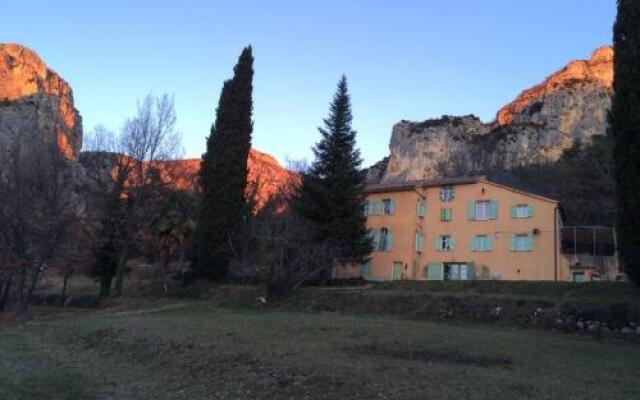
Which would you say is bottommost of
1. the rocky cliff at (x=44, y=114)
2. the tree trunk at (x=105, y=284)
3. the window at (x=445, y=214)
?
the tree trunk at (x=105, y=284)

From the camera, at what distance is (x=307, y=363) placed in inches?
475

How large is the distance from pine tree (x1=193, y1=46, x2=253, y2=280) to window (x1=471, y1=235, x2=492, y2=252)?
16795 millimetres

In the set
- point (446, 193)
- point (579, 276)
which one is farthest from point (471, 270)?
point (579, 276)

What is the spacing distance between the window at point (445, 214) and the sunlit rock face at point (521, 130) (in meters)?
55.3

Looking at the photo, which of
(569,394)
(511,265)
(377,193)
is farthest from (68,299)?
(569,394)

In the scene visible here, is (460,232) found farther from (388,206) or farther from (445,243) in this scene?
(388,206)

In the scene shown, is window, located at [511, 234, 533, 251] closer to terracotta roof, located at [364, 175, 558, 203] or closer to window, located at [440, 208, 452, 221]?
terracotta roof, located at [364, 175, 558, 203]

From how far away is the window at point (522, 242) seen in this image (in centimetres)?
4031

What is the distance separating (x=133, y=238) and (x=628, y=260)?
29.0 meters

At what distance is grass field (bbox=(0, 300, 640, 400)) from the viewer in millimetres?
10273

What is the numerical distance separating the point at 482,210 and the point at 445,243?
12.0 ft

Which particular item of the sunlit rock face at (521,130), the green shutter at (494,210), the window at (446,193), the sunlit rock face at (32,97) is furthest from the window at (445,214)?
the sunlit rock face at (32,97)

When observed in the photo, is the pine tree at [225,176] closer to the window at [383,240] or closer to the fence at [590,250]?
the window at [383,240]

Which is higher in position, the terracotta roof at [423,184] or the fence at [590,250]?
the terracotta roof at [423,184]
